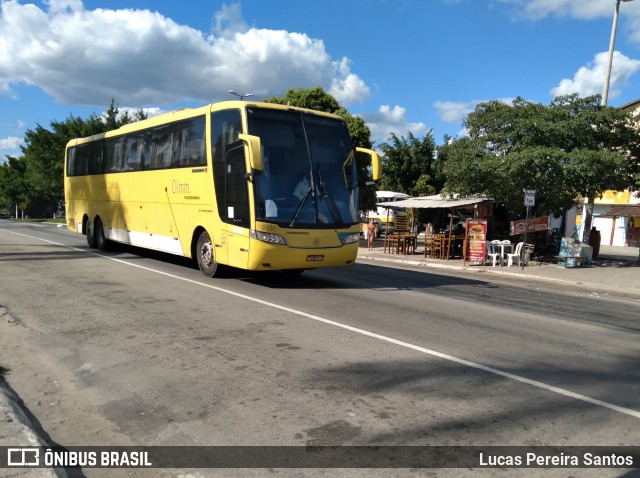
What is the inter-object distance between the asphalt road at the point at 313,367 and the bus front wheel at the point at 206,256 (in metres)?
1.01

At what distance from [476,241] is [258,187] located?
11661mm

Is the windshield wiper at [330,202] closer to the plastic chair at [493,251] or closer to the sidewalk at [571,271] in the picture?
the sidewalk at [571,271]

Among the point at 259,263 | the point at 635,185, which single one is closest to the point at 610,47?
the point at 635,185

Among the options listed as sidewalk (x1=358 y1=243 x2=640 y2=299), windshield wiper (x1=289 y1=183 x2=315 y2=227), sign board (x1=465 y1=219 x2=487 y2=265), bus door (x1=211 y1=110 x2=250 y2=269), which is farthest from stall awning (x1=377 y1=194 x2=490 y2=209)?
bus door (x1=211 y1=110 x2=250 y2=269)

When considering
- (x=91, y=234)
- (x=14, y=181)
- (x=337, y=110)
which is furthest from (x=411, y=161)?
(x=14, y=181)

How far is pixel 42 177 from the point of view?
50500 millimetres

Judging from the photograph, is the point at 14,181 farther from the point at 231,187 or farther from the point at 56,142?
the point at 231,187

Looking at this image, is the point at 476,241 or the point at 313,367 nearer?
the point at 313,367

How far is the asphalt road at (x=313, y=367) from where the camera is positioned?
163 inches

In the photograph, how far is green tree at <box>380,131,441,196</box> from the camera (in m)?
36.2

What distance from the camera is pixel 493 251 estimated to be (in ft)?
64.4

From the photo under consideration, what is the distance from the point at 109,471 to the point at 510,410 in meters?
3.31

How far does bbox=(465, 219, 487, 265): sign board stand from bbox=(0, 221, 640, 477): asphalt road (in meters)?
8.49

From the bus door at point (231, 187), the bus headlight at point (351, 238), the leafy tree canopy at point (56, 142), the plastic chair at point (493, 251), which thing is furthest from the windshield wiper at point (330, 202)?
the leafy tree canopy at point (56, 142)
